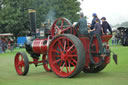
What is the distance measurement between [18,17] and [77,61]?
34.5 m

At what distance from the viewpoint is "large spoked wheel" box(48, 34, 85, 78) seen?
720 cm

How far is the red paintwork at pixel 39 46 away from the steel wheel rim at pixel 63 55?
757 mm

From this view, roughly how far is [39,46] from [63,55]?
4.79 feet

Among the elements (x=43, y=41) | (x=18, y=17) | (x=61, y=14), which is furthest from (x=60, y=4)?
(x=43, y=41)

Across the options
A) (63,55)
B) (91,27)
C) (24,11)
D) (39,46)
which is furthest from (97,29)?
(24,11)

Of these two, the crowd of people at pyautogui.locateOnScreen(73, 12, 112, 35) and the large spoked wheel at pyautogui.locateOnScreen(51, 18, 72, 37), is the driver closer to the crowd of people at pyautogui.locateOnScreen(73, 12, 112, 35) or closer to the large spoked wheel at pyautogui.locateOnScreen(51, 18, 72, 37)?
the crowd of people at pyautogui.locateOnScreen(73, 12, 112, 35)

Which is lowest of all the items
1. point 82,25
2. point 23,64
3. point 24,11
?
point 23,64

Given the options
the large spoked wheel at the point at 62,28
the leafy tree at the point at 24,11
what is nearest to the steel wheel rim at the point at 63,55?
the large spoked wheel at the point at 62,28

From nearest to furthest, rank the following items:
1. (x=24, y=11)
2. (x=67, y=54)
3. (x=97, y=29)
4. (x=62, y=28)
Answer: (x=67, y=54), (x=97, y=29), (x=62, y=28), (x=24, y=11)

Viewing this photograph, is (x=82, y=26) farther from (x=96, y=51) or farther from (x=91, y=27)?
(x=96, y=51)

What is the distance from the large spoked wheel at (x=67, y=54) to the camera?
23.6ft

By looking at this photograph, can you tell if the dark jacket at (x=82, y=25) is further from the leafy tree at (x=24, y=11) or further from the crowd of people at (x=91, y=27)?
the leafy tree at (x=24, y=11)

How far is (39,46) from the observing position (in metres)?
8.88

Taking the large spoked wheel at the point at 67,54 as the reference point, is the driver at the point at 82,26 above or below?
above
